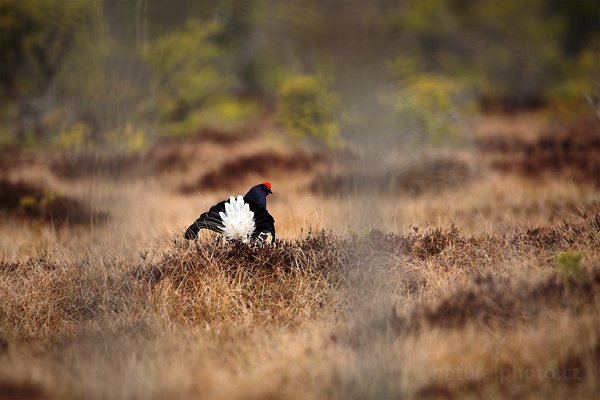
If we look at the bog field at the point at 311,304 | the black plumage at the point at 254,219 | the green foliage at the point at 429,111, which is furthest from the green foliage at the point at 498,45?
the black plumage at the point at 254,219

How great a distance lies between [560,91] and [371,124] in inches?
733

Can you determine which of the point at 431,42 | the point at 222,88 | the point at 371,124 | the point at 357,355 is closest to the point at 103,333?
the point at 357,355

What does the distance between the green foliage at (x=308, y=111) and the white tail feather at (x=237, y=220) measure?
16.4 ft

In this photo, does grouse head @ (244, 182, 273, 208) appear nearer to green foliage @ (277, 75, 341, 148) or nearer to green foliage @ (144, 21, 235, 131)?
green foliage @ (277, 75, 341, 148)

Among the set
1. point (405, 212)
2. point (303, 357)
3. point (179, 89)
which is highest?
point (179, 89)

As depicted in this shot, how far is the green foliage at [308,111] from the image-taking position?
9.55 m

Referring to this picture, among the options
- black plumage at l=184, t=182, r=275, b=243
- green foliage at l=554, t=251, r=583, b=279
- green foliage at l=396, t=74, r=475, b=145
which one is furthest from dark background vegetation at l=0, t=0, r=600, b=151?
green foliage at l=554, t=251, r=583, b=279

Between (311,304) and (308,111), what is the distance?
20.4 ft

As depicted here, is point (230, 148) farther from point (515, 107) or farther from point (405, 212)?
point (515, 107)

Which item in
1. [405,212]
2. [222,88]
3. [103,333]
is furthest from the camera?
[222,88]

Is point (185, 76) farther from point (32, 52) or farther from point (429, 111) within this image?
point (429, 111)

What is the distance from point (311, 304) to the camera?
13.4 ft

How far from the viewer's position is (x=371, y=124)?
2010 millimetres

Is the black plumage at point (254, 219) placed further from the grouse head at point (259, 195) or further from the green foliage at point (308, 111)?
the green foliage at point (308, 111)
